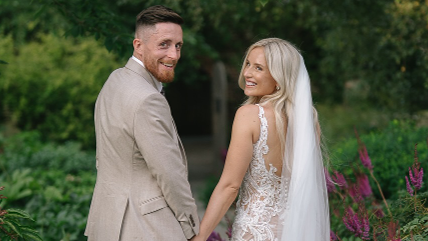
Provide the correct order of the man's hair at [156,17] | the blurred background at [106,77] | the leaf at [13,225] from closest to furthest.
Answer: the man's hair at [156,17]
the leaf at [13,225]
the blurred background at [106,77]

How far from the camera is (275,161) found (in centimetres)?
277

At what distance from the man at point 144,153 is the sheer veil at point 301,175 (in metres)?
0.55

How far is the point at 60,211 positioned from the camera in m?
4.87

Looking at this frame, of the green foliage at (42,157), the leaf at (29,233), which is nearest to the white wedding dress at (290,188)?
the leaf at (29,233)

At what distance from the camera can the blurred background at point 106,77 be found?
184 inches

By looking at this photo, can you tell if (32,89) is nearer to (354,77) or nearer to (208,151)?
(354,77)

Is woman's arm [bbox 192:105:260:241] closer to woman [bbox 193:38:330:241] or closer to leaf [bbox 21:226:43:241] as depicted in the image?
woman [bbox 193:38:330:241]

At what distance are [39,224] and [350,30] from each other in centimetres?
570

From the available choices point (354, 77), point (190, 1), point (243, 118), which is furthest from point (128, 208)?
point (354, 77)

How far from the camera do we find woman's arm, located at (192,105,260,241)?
2674mm

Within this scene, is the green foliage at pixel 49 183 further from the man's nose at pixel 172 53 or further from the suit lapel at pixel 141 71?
the man's nose at pixel 172 53

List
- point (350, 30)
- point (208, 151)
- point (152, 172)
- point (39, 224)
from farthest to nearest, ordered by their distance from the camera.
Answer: point (208, 151), point (350, 30), point (39, 224), point (152, 172)

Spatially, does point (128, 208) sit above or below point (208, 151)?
above

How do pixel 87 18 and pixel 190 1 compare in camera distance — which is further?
pixel 190 1
